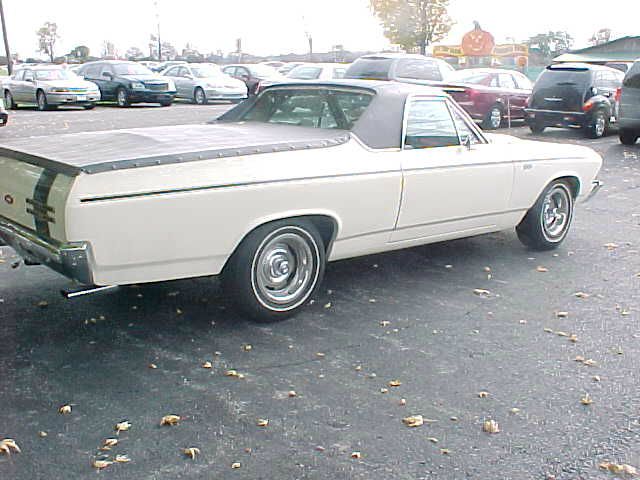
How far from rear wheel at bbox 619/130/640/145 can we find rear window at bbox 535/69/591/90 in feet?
5.27

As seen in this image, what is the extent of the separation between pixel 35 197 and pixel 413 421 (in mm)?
2397

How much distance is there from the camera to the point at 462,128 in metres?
5.99

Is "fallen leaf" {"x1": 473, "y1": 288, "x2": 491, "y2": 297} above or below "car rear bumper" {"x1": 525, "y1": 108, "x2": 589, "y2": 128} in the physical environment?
below

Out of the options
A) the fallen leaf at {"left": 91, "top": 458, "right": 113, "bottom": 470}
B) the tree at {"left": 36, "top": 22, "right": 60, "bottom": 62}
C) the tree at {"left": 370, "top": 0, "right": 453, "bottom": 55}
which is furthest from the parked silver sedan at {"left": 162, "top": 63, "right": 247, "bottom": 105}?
the tree at {"left": 36, "top": 22, "right": 60, "bottom": 62}

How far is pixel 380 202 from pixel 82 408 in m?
2.44

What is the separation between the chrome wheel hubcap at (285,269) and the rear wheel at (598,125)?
511 inches

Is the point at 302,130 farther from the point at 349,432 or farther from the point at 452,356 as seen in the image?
the point at 349,432

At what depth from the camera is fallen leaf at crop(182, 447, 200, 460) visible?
3205 mm

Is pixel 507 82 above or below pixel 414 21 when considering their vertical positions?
below

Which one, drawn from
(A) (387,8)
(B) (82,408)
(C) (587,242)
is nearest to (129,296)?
(B) (82,408)

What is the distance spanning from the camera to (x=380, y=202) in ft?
16.9

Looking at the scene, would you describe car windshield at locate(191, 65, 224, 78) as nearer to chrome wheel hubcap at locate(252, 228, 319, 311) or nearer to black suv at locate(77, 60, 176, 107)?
black suv at locate(77, 60, 176, 107)

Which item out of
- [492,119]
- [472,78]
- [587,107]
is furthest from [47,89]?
[587,107]

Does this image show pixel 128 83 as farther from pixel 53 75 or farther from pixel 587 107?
pixel 587 107
